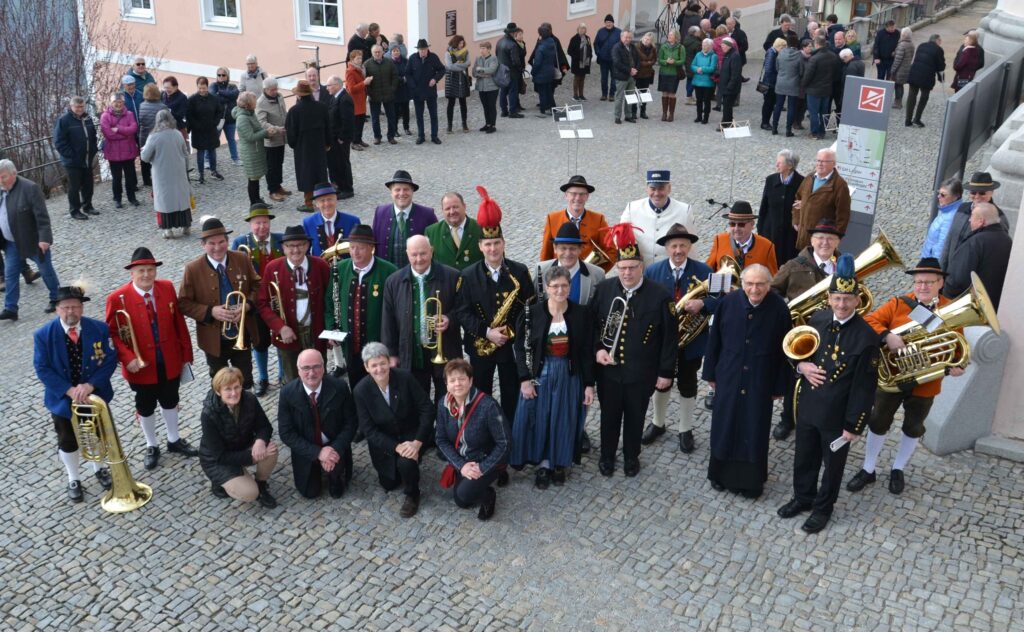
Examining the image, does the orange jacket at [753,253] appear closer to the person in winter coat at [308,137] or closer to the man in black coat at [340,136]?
the person in winter coat at [308,137]

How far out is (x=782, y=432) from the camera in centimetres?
841

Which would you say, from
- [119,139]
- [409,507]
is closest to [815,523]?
[409,507]

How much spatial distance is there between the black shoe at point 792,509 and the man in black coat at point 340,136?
9.11 meters

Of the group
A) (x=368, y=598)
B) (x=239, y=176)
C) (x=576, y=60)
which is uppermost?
(x=576, y=60)

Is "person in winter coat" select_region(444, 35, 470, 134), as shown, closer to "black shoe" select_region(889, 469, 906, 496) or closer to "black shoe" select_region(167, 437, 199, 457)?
"black shoe" select_region(167, 437, 199, 457)

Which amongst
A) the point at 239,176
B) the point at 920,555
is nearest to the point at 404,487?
the point at 920,555

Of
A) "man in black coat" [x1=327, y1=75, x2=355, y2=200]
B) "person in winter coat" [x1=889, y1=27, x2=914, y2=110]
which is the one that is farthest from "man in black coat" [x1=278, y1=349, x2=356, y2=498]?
"person in winter coat" [x1=889, y1=27, x2=914, y2=110]

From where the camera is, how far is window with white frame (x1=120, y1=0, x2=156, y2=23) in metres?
25.2

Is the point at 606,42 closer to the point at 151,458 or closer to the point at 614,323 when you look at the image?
the point at 614,323

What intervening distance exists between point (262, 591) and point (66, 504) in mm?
1970

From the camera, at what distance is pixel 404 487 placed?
7.50m

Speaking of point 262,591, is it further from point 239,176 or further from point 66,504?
point 239,176

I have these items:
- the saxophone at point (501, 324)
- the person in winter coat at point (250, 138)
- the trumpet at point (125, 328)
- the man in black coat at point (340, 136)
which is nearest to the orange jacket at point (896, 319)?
the saxophone at point (501, 324)

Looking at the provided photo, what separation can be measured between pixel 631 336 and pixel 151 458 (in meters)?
3.85
